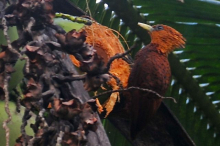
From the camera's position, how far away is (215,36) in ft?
4.50

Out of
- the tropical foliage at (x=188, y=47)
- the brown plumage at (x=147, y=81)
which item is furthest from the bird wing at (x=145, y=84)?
the tropical foliage at (x=188, y=47)

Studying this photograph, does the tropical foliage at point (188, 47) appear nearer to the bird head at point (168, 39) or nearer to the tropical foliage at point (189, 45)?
the tropical foliage at point (189, 45)

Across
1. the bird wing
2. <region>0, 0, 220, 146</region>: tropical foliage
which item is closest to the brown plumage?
the bird wing

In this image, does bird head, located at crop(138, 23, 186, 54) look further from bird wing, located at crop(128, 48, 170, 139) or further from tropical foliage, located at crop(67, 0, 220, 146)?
tropical foliage, located at crop(67, 0, 220, 146)

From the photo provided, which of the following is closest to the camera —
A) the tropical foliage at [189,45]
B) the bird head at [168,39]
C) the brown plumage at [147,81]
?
the brown plumage at [147,81]

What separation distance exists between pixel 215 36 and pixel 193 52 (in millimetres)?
95

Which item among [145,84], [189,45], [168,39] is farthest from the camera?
[189,45]

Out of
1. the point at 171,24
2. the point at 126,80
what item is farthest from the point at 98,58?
the point at 171,24

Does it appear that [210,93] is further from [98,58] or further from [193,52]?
[98,58]

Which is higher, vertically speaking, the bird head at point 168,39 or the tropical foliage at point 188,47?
the bird head at point 168,39

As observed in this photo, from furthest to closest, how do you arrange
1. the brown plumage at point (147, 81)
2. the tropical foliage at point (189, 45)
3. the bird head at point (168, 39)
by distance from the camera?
the tropical foliage at point (189, 45), the bird head at point (168, 39), the brown plumage at point (147, 81)

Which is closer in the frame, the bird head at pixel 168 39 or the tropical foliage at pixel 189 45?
the bird head at pixel 168 39

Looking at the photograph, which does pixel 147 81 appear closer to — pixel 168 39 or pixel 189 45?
pixel 168 39

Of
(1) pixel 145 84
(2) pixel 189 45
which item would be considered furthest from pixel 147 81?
(2) pixel 189 45
